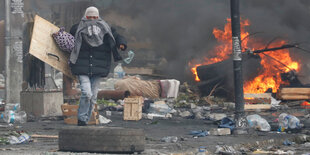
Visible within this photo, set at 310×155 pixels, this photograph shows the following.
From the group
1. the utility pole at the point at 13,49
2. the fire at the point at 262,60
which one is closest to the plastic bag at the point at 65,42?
the utility pole at the point at 13,49

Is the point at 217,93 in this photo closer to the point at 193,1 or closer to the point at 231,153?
the point at 193,1

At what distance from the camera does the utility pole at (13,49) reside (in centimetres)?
1116

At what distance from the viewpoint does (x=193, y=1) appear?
25.3m

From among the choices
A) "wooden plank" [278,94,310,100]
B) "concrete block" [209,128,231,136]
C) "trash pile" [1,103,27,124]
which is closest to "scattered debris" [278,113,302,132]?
"concrete block" [209,128,231,136]

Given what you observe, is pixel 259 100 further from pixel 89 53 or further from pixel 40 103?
pixel 89 53

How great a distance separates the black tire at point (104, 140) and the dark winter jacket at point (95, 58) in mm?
2413

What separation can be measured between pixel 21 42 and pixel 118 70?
11.6 metres

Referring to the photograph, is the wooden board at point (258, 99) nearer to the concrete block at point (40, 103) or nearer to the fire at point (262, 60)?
the fire at point (262, 60)

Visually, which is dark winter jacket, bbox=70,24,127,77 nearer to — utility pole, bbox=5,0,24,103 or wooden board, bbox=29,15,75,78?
wooden board, bbox=29,15,75,78

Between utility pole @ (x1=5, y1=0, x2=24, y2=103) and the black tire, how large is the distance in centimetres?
635

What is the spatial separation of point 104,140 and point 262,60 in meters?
13.3

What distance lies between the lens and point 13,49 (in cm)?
1125

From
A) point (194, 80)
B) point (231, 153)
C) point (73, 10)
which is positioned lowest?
point (231, 153)

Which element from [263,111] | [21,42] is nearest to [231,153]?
[21,42]
